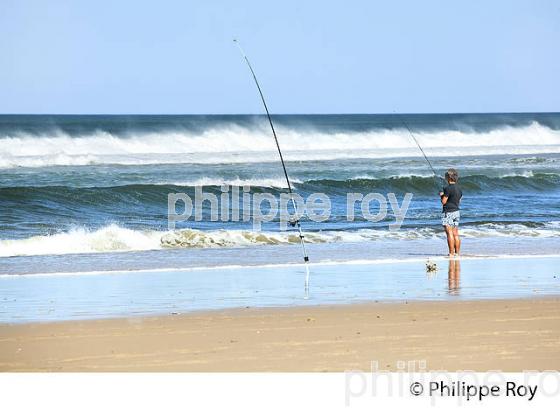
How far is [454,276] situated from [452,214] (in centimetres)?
227

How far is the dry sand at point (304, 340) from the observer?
5.77m

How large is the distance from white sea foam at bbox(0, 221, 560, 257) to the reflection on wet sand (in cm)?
315

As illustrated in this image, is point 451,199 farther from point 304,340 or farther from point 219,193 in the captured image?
point 219,193

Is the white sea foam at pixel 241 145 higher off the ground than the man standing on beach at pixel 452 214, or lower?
higher

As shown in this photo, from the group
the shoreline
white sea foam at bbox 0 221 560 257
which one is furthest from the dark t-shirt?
white sea foam at bbox 0 221 560 257

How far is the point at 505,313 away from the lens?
24.2 feet

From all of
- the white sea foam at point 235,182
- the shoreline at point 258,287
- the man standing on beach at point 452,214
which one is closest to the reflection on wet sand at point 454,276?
the shoreline at point 258,287

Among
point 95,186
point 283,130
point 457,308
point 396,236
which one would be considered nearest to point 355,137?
point 283,130

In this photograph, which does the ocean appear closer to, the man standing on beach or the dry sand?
the man standing on beach

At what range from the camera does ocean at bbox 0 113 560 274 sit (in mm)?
12641

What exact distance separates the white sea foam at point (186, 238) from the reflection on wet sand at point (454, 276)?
10.3 ft

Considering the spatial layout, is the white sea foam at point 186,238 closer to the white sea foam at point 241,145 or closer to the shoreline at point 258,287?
the shoreline at point 258,287

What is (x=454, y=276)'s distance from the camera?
9.75 metres
